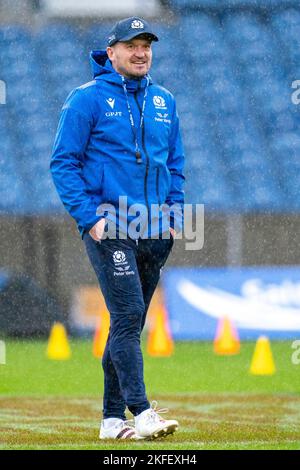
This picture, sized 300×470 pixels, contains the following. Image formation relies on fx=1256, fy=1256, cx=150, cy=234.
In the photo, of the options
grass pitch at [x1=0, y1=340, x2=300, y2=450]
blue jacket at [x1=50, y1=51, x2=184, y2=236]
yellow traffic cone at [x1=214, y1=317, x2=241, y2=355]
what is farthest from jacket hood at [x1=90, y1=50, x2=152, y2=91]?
yellow traffic cone at [x1=214, y1=317, x2=241, y2=355]

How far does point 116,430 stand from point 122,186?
1.26 metres

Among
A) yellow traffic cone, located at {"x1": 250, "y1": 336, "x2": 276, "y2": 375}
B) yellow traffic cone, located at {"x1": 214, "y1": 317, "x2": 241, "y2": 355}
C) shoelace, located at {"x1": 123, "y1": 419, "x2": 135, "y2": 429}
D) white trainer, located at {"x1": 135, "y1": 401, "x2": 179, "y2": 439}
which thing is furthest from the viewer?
yellow traffic cone, located at {"x1": 214, "y1": 317, "x2": 241, "y2": 355}

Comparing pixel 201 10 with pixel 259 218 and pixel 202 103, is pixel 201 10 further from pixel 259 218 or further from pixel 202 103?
pixel 259 218

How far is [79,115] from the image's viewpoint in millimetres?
6301

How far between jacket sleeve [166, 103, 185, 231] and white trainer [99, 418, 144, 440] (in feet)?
3.45

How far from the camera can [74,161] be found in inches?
248

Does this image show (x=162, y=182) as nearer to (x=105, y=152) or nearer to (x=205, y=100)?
(x=105, y=152)

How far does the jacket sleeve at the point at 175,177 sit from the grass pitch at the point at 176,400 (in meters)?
1.15

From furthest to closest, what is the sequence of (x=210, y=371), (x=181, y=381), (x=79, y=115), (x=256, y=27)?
(x=256, y=27), (x=210, y=371), (x=181, y=381), (x=79, y=115)

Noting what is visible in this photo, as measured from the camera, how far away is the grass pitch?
643 centimetres

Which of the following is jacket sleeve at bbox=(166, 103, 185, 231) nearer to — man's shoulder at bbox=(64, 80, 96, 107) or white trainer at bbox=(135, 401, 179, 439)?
man's shoulder at bbox=(64, 80, 96, 107)

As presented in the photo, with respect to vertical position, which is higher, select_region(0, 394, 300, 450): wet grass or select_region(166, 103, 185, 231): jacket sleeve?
select_region(166, 103, 185, 231): jacket sleeve

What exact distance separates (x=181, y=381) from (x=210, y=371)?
974 millimetres
